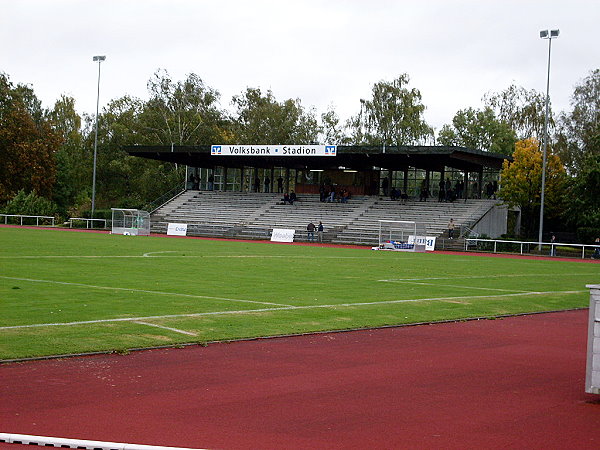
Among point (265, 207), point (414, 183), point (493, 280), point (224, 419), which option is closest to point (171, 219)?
point (265, 207)

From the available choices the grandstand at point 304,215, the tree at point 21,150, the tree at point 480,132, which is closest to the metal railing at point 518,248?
the grandstand at point 304,215

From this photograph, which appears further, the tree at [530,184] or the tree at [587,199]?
the tree at [530,184]

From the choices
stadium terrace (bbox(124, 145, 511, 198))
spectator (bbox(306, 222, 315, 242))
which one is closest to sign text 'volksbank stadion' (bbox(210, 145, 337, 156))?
stadium terrace (bbox(124, 145, 511, 198))

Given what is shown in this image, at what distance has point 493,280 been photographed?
27.8 meters

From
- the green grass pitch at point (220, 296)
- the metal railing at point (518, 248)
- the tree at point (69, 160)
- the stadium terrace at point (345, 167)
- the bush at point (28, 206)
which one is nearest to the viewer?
the green grass pitch at point (220, 296)

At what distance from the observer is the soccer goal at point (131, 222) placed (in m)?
60.2

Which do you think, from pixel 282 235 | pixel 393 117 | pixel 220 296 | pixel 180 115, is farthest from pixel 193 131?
pixel 220 296

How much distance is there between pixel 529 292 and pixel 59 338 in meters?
15.3

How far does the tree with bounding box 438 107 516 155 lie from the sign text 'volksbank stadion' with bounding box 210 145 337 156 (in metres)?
30.1

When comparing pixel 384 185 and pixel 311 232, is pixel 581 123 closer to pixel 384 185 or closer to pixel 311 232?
pixel 384 185

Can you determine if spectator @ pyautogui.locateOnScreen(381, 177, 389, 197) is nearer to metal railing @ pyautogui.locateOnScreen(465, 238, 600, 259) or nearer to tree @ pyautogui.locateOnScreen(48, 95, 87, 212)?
metal railing @ pyautogui.locateOnScreen(465, 238, 600, 259)

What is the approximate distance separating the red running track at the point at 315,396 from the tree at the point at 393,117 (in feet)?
264

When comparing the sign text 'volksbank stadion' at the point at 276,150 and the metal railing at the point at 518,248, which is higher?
the sign text 'volksbank stadion' at the point at 276,150

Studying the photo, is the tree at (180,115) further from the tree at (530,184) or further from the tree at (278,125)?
the tree at (530,184)
